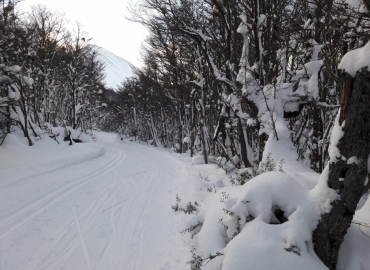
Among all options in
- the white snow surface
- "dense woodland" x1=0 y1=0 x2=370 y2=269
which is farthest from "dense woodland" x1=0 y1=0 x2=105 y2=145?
the white snow surface

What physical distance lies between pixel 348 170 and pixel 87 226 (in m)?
4.75

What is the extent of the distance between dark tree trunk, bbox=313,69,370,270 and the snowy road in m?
2.12

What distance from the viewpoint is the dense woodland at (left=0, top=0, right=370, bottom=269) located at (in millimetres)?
2822

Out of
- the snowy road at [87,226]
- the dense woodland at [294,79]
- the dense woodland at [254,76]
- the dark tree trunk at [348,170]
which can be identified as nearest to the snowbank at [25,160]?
the snowy road at [87,226]

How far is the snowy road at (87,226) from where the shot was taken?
3.95m

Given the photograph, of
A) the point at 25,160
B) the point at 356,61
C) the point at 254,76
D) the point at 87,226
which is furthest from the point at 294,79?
the point at 25,160

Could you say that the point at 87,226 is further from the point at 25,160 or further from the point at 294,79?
the point at 25,160

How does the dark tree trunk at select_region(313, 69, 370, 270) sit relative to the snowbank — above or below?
above

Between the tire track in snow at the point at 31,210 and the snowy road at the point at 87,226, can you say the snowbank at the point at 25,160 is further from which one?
the tire track in snow at the point at 31,210

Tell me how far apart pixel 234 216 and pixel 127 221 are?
3049mm

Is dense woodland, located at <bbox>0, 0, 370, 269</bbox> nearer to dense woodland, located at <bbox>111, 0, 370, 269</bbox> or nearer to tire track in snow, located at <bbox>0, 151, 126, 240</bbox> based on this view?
dense woodland, located at <bbox>111, 0, 370, 269</bbox>

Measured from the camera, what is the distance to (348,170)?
2.70 meters

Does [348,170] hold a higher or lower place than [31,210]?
higher

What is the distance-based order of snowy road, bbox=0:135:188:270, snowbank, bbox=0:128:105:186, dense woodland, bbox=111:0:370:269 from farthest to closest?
snowbank, bbox=0:128:105:186 < snowy road, bbox=0:135:188:270 < dense woodland, bbox=111:0:370:269
